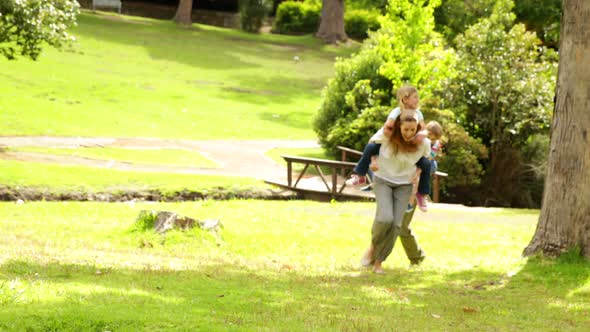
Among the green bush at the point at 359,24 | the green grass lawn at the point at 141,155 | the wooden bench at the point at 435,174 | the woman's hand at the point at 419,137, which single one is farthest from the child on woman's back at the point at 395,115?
the green bush at the point at 359,24

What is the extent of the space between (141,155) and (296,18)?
34.8 meters

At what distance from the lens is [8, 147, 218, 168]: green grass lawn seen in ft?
77.9

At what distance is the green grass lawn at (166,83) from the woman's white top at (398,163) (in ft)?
58.1

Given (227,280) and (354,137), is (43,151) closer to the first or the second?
(354,137)

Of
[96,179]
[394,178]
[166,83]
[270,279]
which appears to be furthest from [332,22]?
[270,279]

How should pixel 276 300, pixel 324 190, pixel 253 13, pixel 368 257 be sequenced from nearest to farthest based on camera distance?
pixel 276 300 < pixel 368 257 < pixel 324 190 < pixel 253 13

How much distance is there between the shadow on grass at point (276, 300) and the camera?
→ 6.54 meters

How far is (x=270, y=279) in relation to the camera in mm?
9320

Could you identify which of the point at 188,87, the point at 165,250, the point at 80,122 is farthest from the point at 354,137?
the point at 165,250

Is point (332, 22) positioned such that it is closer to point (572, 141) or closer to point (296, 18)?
point (296, 18)

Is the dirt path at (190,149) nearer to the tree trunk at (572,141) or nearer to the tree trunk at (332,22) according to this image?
the tree trunk at (572,141)

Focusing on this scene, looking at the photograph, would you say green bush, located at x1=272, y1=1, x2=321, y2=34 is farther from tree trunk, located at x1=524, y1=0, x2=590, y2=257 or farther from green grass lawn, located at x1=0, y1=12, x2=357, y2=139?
tree trunk, located at x1=524, y1=0, x2=590, y2=257

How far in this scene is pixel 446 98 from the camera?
27.8m

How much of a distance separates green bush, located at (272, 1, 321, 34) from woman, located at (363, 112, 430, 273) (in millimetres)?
47888
